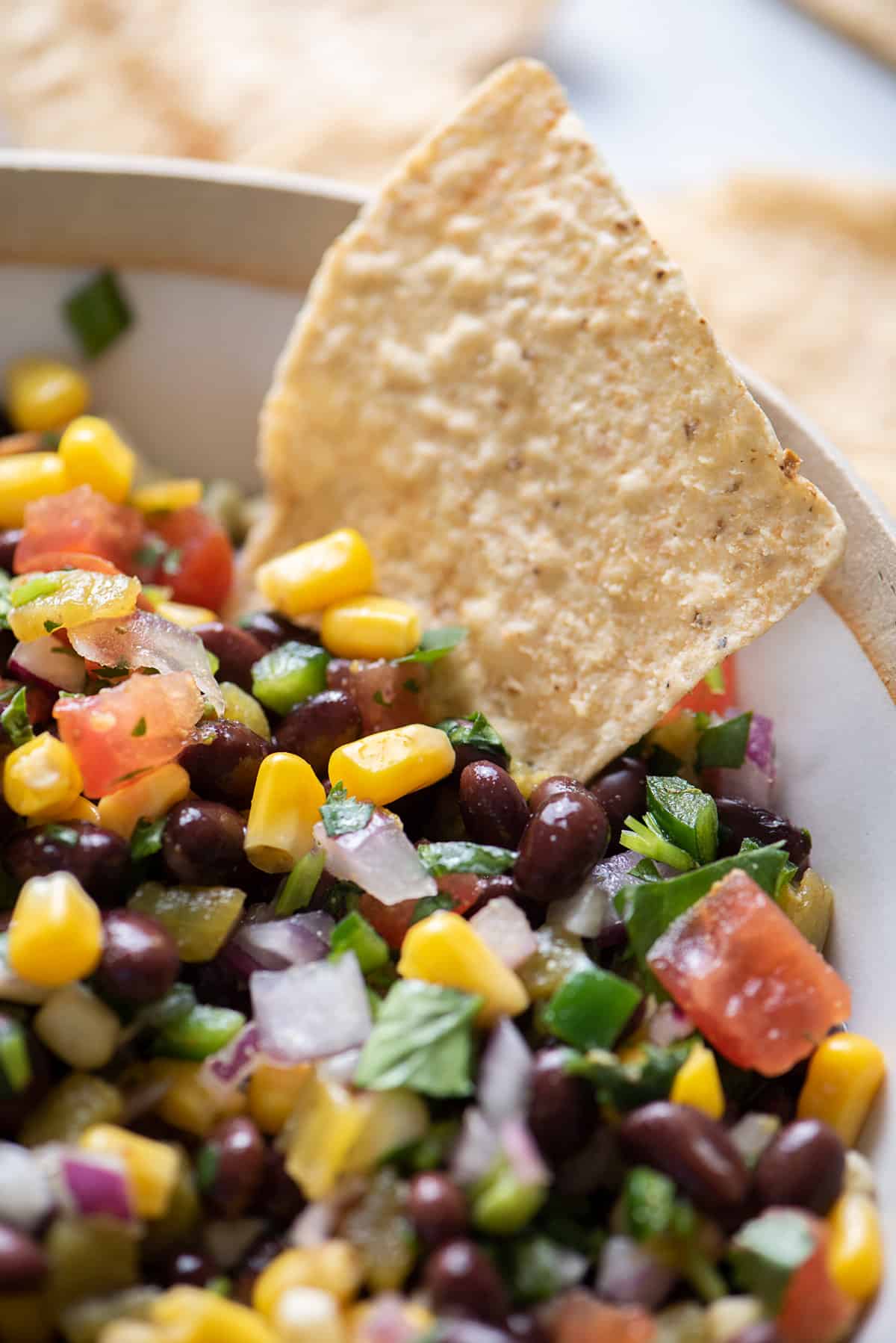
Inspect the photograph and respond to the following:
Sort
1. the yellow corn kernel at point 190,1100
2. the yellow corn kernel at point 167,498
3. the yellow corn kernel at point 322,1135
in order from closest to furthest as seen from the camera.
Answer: the yellow corn kernel at point 322,1135, the yellow corn kernel at point 190,1100, the yellow corn kernel at point 167,498

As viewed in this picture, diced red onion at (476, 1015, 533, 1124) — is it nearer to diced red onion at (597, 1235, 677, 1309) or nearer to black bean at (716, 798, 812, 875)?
diced red onion at (597, 1235, 677, 1309)

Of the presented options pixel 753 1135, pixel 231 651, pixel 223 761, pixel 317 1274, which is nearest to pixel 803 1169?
pixel 753 1135

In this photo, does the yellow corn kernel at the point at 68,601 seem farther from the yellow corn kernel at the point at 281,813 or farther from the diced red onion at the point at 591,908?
the diced red onion at the point at 591,908

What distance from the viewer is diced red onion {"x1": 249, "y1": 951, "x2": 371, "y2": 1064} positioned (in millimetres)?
2115

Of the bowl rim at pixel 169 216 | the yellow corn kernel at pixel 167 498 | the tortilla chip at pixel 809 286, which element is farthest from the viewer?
the tortilla chip at pixel 809 286

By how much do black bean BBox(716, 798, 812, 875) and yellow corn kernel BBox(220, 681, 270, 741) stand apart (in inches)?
35.5

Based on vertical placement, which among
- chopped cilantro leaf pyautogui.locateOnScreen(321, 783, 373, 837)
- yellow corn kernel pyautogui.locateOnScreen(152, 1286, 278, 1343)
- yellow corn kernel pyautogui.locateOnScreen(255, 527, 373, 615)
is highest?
yellow corn kernel pyautogui.locateOnScreen(255, 527, 373, 615)

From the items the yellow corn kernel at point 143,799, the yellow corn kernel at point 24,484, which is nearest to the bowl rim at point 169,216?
the yellow corn kernel at point 24,484

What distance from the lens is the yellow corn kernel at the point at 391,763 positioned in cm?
247

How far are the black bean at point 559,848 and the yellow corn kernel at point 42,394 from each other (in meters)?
1.80

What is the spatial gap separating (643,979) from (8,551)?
160cm

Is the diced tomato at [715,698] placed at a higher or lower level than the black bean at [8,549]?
lower

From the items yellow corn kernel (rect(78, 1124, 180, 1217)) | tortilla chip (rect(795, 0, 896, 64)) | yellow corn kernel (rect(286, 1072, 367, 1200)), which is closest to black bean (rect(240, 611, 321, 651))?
yellow corn kernel (rect(286, 1072, 367, 1200))

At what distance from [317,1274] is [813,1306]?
71 centimetres
